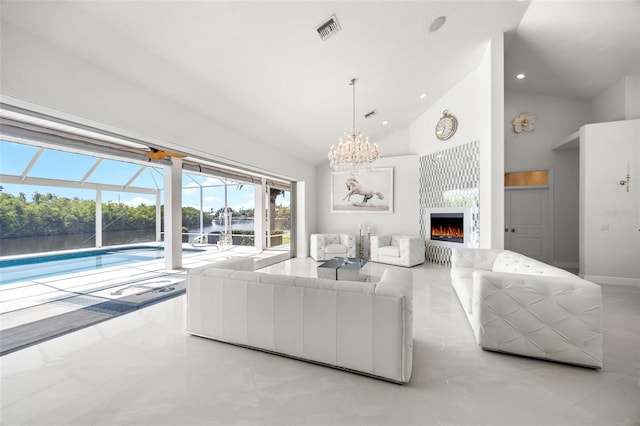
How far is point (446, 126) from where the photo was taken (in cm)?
583

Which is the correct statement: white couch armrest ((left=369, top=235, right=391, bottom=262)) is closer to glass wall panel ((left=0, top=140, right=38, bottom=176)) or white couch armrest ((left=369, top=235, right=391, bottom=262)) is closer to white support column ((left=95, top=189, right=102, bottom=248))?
glass wall panel ((left=0, top=140, right=38, bottom=176))

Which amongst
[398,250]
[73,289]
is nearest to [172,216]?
[73,289]

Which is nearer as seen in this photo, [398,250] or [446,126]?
[446,126]

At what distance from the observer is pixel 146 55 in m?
2.61

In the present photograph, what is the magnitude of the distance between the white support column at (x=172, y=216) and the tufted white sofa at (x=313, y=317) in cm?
369

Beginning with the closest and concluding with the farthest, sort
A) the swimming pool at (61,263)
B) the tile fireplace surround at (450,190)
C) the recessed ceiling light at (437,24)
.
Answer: the recessed ceiling light at (437,24) → the tile fireplace surround at (450,190) → the swimming pool at (61,263)

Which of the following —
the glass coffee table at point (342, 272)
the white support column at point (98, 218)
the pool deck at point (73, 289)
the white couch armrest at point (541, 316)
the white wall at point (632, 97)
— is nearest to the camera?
the white couch armrest at point (541, 316)

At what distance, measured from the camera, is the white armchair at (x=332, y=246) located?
6711mm

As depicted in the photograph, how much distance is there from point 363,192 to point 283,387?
6.13 m

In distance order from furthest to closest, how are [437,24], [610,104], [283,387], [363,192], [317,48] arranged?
[363,192]
[610,104]
[437,24]
[317,48]
[283,387]

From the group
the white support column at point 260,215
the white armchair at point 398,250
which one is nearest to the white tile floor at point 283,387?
the white armchair at point 398,250

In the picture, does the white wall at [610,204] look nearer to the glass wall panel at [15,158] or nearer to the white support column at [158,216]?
the glass wall panel at [15,158]

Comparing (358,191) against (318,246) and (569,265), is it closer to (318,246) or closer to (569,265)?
(318,246)

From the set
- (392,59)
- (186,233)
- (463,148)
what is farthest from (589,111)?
(186,233)
